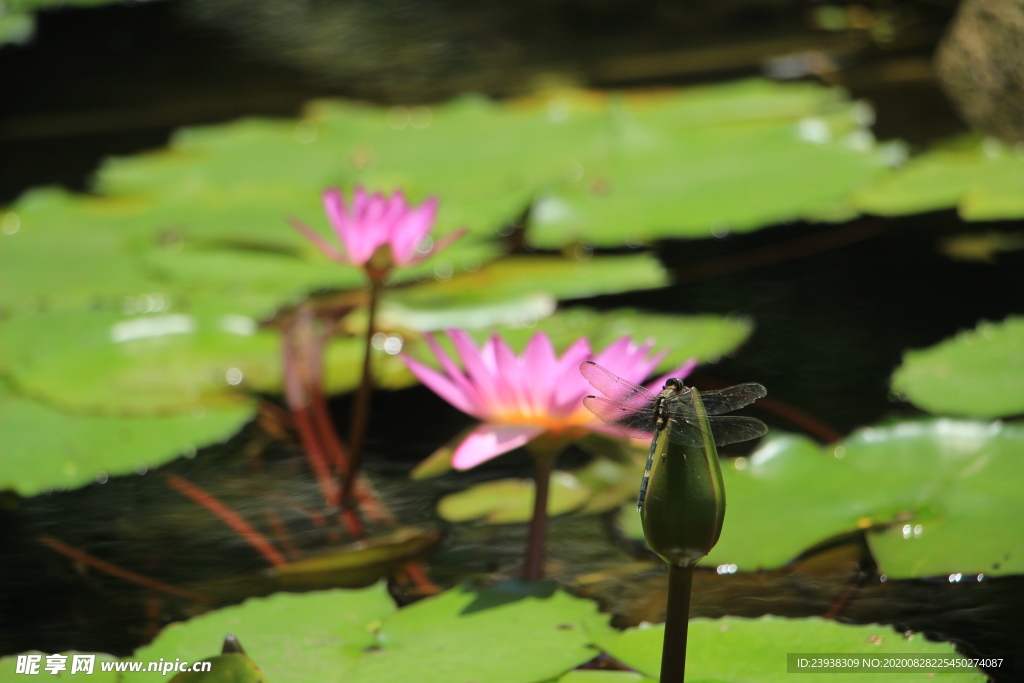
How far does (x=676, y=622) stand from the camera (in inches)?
24.7

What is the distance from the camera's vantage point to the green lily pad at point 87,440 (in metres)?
1.19

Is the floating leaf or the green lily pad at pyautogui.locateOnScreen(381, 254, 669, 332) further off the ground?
the green lily pad at pyautogui.locateOnScreen(381, 254, 669, 332)

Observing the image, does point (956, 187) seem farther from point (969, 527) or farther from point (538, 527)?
point (538, 527)

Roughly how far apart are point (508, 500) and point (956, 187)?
1.11m

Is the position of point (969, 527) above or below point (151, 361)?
below

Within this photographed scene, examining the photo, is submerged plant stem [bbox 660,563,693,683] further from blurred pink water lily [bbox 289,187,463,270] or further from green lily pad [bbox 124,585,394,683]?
blurred pink water lily [bbox 289,187,463,270]

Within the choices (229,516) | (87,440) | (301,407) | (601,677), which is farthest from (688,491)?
(87,440)

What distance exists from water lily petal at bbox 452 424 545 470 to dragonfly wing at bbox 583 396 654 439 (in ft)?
0.43

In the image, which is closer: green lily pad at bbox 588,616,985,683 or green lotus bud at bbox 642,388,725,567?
green lotus bud at bbox 642,388,725,567

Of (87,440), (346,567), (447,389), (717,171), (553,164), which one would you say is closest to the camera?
(447,389)

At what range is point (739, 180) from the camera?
1920 mm

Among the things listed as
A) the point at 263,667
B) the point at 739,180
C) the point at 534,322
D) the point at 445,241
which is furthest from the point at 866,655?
the point at 739,180

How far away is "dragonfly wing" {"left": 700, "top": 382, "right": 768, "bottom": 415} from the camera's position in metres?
0.66

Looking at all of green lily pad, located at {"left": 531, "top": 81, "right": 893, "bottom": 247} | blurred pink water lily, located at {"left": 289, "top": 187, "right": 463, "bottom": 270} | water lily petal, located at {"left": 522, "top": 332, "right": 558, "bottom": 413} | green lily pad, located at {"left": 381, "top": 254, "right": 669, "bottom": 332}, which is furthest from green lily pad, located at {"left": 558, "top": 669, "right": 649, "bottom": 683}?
green lily pad, located at {"left": 531, "top": 81, "right": 893, "bottom": 247}
